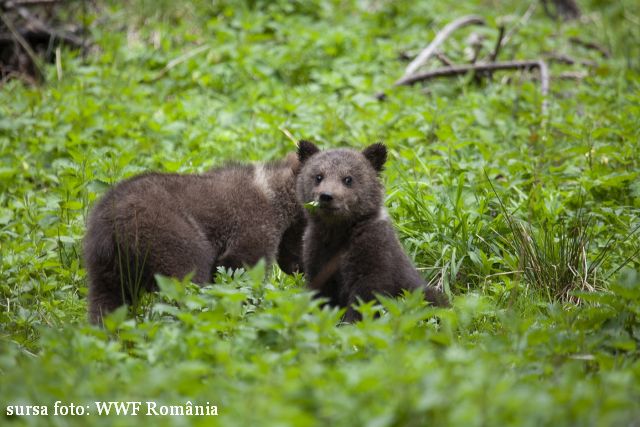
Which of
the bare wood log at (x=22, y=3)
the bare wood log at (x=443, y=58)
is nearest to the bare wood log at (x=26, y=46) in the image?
the bare wood log at (x=22, y=3)

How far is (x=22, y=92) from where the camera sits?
9.32m

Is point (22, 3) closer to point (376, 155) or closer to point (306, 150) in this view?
point (306, 150)

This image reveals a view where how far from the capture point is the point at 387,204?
22.3ft

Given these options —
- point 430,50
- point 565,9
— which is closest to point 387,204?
point 430,50

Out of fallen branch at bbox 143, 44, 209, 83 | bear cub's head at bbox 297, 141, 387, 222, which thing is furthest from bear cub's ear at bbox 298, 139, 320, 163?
fallen branch at bbox 143, 44, 209, 83

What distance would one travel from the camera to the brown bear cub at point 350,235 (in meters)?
5.32

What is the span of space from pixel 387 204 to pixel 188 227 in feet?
6.81

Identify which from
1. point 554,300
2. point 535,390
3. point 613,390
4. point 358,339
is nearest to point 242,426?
point 358,339

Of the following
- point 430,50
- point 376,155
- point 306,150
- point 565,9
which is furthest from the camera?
point 565,9

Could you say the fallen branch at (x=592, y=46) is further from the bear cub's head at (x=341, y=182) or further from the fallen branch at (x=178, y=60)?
the bear cub's head at (x=341, y=182)

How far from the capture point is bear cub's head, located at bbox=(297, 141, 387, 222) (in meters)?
5.57

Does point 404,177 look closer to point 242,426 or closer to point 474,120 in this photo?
point 474,120

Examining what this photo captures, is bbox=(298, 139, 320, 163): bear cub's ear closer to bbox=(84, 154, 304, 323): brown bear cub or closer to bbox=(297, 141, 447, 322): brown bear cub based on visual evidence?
bbox=(297, 141, 447, 322): brown bear cub

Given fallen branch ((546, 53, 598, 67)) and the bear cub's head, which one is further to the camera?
fallen branch ((546, 53, 598, 67))
